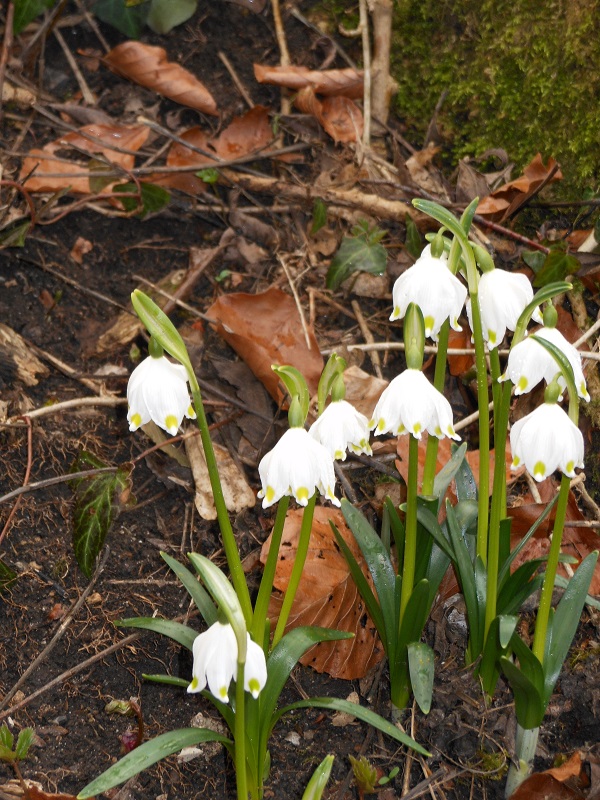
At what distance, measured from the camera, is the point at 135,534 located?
87.1 inches

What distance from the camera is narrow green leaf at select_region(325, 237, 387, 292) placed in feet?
8.69

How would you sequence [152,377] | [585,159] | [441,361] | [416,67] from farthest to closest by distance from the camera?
[416,67] → [585,159] → [441,361] → [152,377]

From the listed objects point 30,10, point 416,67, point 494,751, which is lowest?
point 494,751

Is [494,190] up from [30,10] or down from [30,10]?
down

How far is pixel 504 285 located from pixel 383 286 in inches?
44.9

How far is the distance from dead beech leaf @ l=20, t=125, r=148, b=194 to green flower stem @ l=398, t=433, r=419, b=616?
1.55 metres

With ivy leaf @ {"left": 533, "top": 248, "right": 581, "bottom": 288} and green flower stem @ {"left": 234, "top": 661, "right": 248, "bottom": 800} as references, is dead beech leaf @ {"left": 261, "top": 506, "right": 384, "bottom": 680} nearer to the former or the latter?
green flower stem @ {"left": 234, "top": 661, "right": 248, "bottom": 800}

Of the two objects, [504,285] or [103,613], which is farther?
[103,613]

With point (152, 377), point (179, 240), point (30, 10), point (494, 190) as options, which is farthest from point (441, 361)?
point (30, 10)

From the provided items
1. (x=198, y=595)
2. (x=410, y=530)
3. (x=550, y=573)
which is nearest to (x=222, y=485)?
(x=198, y=595)

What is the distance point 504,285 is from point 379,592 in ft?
2.32

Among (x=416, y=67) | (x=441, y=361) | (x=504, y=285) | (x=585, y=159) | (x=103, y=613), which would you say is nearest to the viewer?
(x=504, y=285)

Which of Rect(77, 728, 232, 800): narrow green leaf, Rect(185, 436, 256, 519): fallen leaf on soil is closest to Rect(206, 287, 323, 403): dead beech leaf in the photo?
Rect(185, 436, 256, 519): fallen leaf on soil

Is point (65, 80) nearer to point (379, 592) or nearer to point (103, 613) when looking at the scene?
point (103, 613)
